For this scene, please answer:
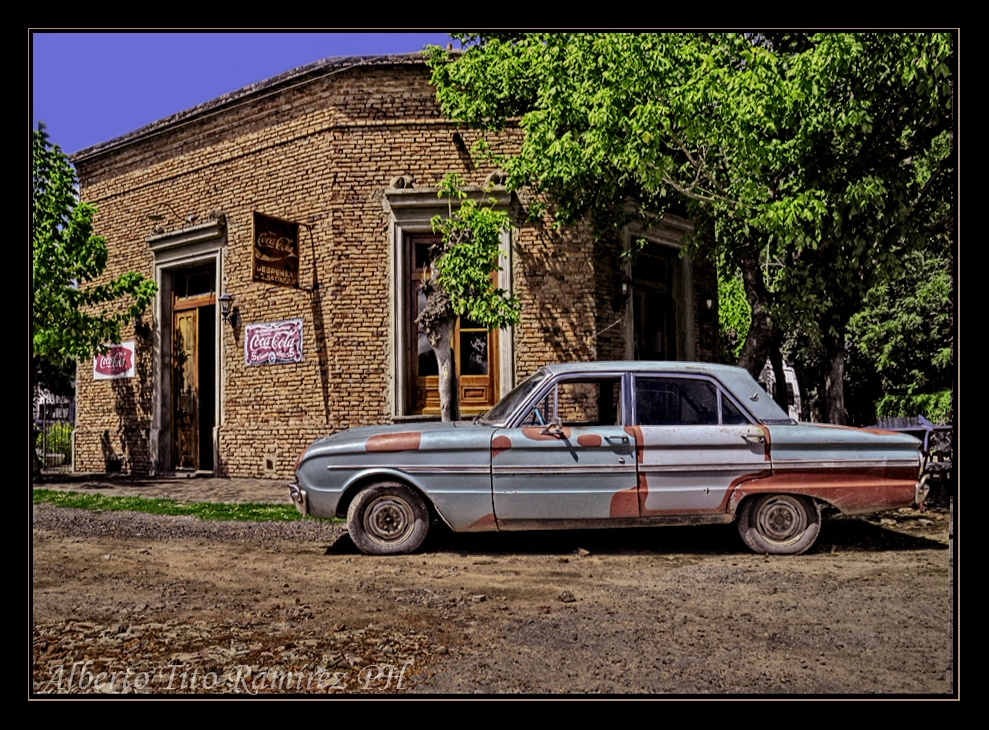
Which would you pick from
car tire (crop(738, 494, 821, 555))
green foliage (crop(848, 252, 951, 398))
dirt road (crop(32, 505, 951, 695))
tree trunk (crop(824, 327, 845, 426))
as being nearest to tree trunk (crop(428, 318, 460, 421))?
dirt road (crop(32, 505, 951, 695))

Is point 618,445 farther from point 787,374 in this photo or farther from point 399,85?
point 787,374

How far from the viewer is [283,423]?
11516 millimetres

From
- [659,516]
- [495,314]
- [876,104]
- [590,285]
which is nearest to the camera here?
[659,516]

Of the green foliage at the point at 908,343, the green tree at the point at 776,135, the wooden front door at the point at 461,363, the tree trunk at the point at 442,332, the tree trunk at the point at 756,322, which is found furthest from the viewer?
the green foliage at the point at 908,343

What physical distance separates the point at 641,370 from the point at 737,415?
2.71 ft

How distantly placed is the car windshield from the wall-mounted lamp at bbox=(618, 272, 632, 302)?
17.6 feet

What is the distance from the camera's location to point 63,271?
11391mm

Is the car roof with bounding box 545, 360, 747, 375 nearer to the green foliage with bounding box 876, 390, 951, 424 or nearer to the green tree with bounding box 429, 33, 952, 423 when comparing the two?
the green tree with bounding box 429, 33, 952, 423

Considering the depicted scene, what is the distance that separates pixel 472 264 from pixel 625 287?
126 inches

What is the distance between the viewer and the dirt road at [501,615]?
298cm

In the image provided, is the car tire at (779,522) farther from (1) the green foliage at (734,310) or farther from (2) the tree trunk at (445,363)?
(1) the green foliage at (734,310)

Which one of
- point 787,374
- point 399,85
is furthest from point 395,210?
point 787,374

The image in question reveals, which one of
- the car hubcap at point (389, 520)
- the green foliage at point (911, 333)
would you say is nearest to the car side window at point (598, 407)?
the car hubcap at point (389, 520)

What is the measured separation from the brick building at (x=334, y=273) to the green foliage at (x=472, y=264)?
1.65 metres
